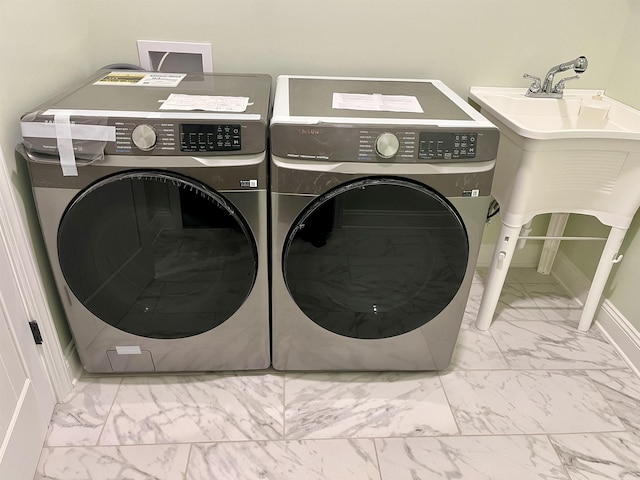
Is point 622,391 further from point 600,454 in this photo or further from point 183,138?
point 183,138

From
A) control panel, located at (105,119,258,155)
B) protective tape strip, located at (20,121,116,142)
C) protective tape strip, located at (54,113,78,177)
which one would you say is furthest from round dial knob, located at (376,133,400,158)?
protective tape strip, located at (54,113,78,177)

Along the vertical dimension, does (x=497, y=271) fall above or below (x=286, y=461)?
above

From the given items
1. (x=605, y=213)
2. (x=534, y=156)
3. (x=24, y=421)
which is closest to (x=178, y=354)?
(x=24, y=421)

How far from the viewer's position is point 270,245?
1417mm

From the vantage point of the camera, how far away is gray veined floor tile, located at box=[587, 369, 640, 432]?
5.11 feet

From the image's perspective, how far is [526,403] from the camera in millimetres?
1595

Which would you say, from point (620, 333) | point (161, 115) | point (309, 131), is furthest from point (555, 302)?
point (161, 115)

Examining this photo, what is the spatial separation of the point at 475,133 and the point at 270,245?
649mm

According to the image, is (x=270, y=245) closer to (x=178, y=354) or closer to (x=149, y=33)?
(x=178, y=354)

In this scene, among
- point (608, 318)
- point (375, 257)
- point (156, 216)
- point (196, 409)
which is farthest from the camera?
point (608, 318)

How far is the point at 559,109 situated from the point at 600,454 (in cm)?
123

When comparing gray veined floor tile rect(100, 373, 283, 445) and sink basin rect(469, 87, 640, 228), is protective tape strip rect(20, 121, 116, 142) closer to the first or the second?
gray veined floor tile rect(100, 373, 283, 445)

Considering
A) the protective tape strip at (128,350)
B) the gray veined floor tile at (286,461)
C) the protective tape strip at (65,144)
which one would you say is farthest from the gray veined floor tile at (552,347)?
the protective tape strip at (65,144)

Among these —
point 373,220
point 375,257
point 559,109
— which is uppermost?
point 559,109
